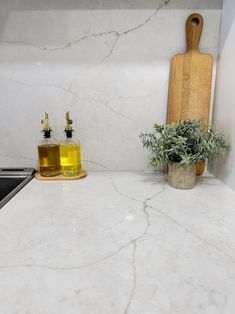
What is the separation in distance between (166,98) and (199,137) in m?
0.21

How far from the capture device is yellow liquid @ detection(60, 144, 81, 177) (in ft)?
2.72

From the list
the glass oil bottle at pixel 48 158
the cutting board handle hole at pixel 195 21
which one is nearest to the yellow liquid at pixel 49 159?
the glass oil bottle at pixel 48 158

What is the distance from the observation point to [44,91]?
83 centimetres

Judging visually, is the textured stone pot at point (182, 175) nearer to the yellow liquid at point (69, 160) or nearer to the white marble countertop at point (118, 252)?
the white marble countertop at point (118, 252)

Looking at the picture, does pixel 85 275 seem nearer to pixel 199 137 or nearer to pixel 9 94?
pixel 199 137

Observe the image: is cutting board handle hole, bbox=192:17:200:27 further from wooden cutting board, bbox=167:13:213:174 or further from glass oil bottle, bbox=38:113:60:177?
glass oil bottle, bbox=38:113:60:177

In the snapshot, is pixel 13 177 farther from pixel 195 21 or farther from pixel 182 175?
pixel 195 21

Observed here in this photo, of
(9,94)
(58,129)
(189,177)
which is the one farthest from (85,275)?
(9,94)

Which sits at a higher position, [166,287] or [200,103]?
[200,103]

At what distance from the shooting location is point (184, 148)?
27.0 inches

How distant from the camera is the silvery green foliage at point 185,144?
68 centimetres

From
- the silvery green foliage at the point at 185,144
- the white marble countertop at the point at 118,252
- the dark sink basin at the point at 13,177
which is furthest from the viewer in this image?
the dark sink basin at the point at 13,177

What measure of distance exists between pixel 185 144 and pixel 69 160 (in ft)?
1.28

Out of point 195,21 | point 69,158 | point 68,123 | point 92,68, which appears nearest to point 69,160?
point 69,158
